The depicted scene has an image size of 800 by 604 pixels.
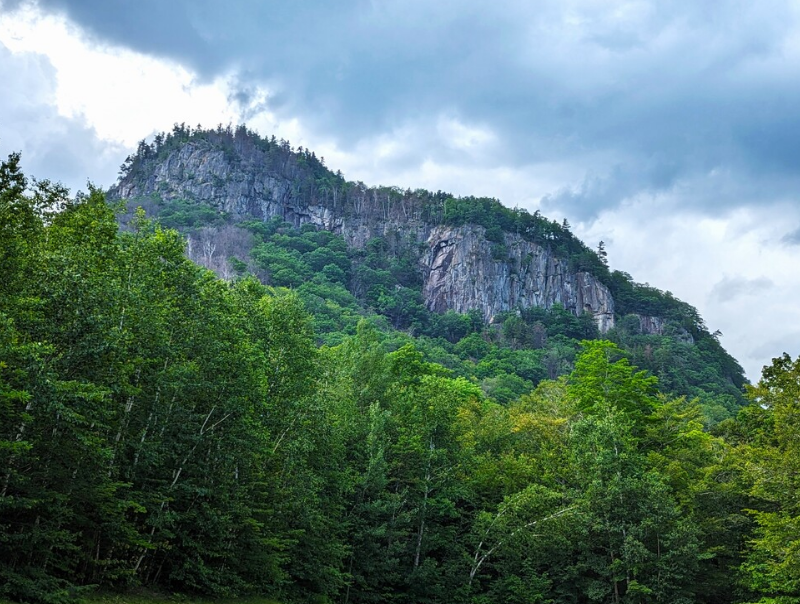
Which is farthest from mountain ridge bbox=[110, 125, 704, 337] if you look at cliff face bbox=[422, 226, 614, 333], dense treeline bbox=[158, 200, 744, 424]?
dense treeline bbox=[158, 200, 744, 424]

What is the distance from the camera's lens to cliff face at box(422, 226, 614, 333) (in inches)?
5974

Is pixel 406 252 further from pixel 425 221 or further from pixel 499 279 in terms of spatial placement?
pixel 499 279

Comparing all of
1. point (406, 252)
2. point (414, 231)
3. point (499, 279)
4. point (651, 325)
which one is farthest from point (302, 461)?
point (651, 325)

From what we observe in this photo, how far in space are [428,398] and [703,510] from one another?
1642 cm

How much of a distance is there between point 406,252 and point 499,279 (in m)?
25.1

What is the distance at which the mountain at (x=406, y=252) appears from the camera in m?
134

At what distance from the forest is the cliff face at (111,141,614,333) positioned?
99922 mm

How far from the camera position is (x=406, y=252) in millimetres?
164625

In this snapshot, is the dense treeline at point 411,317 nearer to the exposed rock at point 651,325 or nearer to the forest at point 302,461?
the exposed rock at point 651,325

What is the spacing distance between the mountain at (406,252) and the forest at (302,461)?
8139cm

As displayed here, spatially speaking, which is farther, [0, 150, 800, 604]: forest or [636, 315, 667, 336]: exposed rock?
[636, 315, 667, 336]: exposed rock

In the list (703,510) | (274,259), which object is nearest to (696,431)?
(703,510)

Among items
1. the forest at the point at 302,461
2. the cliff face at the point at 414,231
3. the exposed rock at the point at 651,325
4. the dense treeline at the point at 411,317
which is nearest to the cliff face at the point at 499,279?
the cliff face at the point at 414,231

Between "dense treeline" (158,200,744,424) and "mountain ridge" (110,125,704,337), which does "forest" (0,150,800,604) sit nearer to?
"dense treeline" (158,200,744,424)
